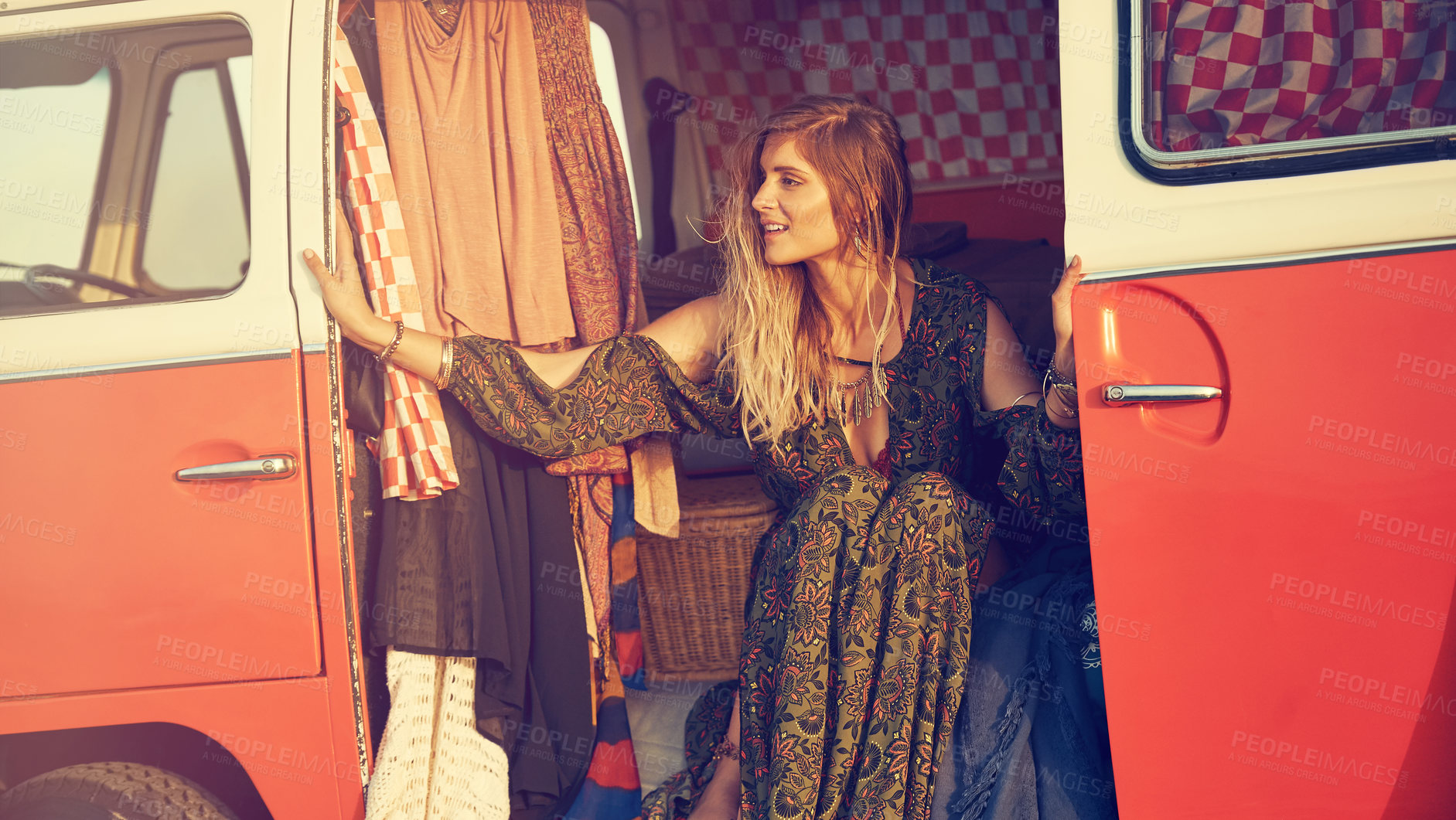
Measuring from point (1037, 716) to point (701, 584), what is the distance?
4.57 ft

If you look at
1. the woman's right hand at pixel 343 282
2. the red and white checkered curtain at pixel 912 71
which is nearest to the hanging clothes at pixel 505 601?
the woman's right hand at pixel 343 282

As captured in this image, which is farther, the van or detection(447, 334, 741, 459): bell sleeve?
detection(447, 334, 741, 459): bell sleeve

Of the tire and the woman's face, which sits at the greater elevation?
the woman's face

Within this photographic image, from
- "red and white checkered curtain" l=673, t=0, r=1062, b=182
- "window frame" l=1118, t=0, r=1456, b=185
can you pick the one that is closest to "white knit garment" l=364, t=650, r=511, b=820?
"window frame" l=1118, t=0, r=1456, b=185

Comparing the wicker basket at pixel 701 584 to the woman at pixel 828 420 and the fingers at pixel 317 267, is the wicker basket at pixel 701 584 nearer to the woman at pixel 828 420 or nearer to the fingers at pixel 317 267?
the woman at pixel 828 420

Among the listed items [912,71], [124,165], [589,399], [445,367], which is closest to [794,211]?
[589,399]

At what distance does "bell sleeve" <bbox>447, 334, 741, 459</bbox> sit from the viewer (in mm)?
2184

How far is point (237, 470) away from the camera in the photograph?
6.13ft

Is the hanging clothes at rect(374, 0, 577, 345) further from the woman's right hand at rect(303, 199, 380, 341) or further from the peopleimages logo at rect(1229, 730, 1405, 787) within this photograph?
the peopleimages logo at rect(1229, 730, 1405, 787)

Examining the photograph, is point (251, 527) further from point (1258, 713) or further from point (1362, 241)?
point (1362, 241)

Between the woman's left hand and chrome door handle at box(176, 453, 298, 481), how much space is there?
1.49 m

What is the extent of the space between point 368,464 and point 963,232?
7.21 ft

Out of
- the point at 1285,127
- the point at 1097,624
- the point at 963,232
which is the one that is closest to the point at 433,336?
the point at 1097,624

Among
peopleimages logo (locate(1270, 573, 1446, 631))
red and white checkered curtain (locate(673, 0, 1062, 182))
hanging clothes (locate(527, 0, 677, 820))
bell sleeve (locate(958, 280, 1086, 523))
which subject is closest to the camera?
peopleimages logo (locate(1270, 573, 1446, 631))
